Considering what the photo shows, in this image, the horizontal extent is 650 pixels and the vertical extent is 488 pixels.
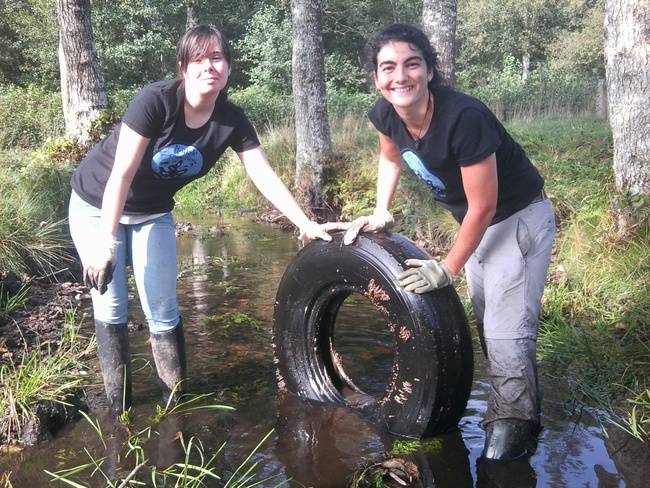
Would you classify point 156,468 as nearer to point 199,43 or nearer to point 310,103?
point 199,43

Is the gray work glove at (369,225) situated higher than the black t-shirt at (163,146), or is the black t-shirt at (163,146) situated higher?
the black t-shirt at (163,146)

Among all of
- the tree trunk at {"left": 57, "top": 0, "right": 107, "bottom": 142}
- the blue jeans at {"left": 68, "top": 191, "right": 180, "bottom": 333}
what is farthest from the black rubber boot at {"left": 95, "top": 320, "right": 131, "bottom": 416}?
the tree trunk at {"left": 57, "top": 0, "right": 107, "bottom": 142}

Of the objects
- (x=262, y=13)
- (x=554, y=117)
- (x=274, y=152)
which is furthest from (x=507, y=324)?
(x=262, y=13)

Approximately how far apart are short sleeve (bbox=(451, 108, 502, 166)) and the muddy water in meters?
1.53

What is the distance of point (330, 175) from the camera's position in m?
10.4

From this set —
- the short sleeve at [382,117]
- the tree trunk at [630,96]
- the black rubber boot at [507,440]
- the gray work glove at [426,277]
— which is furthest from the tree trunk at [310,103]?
the black rubber boot at [507,440]

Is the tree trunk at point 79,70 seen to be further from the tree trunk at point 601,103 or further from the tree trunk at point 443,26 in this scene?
the tree trunk at point 601,103

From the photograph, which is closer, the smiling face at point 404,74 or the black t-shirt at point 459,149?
the black t-shirt at point 459,149

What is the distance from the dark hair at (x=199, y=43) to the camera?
→ 323cm

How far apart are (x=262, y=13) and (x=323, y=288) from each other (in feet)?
84.1

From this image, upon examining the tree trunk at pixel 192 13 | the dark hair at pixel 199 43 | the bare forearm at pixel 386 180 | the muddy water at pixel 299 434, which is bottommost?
the muddy water at pixel 299 434

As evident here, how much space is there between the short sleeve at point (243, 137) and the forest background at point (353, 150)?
96.8 inches

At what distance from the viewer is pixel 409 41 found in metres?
2.91

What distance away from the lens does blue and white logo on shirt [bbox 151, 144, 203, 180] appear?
3367 millimetres
